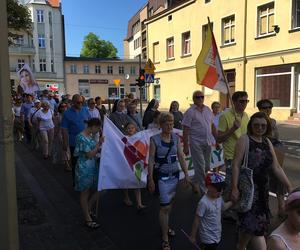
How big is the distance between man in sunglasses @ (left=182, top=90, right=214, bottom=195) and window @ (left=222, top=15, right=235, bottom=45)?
21.7 metres

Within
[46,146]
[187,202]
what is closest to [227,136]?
[187,202]

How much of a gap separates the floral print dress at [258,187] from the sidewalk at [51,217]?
170 cm

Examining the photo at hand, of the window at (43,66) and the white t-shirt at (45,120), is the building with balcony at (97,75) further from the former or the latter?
the white t-shirt at (45,120)

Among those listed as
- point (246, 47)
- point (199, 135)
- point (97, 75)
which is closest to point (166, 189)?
point (199, 135)

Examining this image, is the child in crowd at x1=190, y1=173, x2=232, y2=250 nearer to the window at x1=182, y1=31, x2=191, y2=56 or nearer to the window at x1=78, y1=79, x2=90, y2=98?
the window at x1=182, y1=31, x2=191, y2=56

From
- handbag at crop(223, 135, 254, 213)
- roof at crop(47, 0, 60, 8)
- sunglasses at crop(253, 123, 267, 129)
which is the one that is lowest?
handbag at crop(223, 135, 254, 213)

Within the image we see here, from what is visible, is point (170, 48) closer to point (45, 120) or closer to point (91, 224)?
point (45, 120)

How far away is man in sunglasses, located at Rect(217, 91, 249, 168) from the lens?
4775 millimetres

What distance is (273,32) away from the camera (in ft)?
74.5

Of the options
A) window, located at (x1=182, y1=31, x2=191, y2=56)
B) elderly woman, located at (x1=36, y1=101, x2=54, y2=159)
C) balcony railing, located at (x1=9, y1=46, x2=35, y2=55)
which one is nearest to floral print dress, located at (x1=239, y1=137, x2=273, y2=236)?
elderly woman, located at (x1=36, y1=101, x2=54, y2=159)

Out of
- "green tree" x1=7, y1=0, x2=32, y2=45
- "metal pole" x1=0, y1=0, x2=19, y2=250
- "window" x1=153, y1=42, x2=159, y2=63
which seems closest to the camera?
"metal pole" x1=0, y1=0, x2=19, y2=250

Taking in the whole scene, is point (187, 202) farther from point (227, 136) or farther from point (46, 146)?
point (46, 146)

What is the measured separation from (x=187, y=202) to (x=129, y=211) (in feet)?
3.31

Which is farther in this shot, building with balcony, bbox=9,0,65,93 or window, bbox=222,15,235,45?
building with balcony, bbox=9,0,65,93
